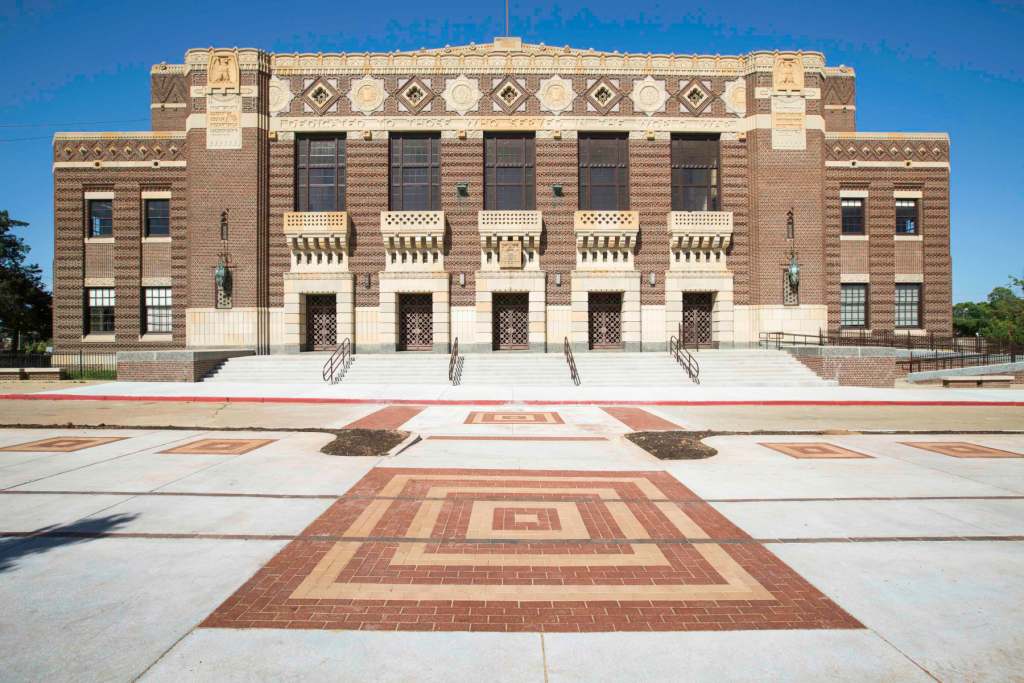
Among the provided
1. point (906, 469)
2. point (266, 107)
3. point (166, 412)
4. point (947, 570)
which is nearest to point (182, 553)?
point (947, 570)

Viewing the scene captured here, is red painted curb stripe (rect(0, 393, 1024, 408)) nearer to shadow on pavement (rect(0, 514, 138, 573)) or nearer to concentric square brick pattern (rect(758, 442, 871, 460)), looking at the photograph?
concentric square brick pattern (rect(758, 442, 871, 460))

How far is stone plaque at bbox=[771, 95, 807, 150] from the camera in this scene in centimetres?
2452

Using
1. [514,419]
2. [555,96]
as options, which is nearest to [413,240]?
[555,96]

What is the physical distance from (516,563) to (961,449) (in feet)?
27.2

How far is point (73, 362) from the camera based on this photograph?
24844 mm

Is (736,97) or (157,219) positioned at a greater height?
(736,97)

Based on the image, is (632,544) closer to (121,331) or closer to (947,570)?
(947,570)

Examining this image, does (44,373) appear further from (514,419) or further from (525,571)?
(525,571)

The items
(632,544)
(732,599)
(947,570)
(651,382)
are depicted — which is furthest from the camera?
(651,382)

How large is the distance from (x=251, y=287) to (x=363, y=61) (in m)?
12.0

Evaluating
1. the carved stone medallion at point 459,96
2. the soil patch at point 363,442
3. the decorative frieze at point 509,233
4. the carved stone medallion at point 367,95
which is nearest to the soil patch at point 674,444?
the soil patch at point 363,442

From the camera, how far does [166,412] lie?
12.4 meters

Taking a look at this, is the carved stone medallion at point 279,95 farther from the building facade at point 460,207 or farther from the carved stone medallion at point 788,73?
the carved stone medallion at point 788,73

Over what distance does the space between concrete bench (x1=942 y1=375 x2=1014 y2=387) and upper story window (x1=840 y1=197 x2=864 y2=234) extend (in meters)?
9.34
